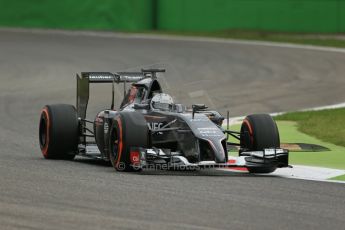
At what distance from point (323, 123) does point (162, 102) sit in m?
5.89

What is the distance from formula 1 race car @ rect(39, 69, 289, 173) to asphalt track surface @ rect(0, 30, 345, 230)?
0.61 feet

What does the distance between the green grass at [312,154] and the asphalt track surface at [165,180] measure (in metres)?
1.40

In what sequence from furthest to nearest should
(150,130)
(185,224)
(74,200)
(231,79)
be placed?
(231,79)
(150,130)
(74,200)
(185,224)

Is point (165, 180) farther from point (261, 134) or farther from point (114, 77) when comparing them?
point (114, 77)

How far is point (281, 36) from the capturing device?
3816 centimetres

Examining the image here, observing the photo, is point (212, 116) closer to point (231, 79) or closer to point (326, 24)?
point (231, 79)

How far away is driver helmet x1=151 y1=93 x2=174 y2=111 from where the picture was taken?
559 inches

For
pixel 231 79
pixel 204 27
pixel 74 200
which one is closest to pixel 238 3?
pixel 204 27

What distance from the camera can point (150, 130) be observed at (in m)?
13.7

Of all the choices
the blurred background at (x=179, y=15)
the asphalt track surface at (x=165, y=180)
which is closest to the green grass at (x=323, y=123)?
the asphalt track surface at (x=165, y=180)

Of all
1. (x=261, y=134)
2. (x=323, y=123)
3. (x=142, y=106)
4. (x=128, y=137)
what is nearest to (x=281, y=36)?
(x=323, y=123)

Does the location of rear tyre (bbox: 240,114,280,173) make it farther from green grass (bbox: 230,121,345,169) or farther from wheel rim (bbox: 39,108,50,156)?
wheel rim (bbox: 39,108,50,156)

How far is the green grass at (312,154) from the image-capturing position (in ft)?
48.3

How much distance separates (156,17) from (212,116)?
27.3 meters
